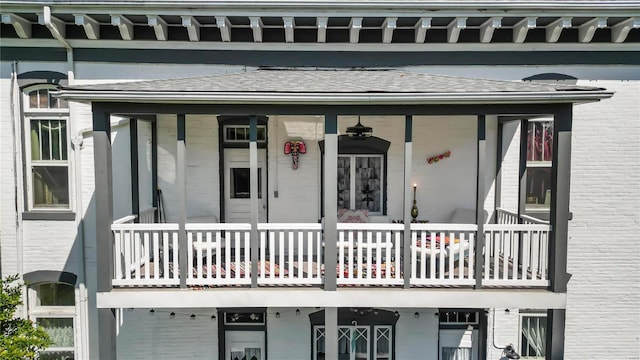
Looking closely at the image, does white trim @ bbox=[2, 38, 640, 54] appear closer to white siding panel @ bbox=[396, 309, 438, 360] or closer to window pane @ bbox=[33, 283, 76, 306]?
window pane @ bbox=[33, 283, 76, 306]

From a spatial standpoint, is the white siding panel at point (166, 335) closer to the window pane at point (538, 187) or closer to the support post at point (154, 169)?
the support post at point (154, 169)

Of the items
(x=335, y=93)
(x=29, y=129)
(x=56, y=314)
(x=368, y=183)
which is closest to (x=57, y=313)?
(x=56, y=314)

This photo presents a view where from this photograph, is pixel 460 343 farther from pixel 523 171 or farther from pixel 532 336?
pixel 523 171

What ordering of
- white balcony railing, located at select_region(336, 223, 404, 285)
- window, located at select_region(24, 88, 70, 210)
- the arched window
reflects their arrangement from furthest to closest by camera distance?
1. the arched window
2. window, located at select_region(24, 88, 70, 210)
3. white balcony railing, located at select_region(336, 223, 404, 285)

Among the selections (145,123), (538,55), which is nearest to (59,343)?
(145,123)

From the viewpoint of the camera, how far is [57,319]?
267 inches

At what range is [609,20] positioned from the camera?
6316 mm

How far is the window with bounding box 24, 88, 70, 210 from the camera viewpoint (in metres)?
6.62

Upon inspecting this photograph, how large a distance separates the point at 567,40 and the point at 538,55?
1.82 feet

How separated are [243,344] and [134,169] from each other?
3.86 m

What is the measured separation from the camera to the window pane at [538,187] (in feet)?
22.6

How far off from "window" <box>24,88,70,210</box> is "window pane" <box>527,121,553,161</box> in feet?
27.7

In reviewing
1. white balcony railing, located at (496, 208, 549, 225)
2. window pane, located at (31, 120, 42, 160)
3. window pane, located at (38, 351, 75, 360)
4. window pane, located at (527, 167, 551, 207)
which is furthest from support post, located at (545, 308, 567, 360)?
window pane, located at (31, 120, 42, 160)

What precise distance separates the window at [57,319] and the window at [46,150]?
1.53 m
